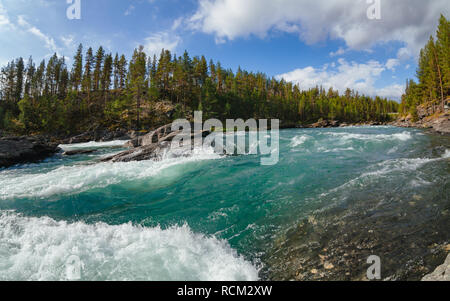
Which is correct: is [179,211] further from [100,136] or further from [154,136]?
[100,136]

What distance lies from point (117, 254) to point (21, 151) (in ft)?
77.2

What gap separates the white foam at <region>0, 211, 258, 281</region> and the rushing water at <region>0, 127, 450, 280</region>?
0.08 ft

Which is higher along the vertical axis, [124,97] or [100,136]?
[124,97]

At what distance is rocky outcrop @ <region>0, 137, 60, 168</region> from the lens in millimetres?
17952

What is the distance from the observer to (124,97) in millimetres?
54531

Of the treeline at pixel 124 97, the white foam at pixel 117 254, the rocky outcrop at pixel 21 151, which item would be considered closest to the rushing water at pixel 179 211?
the white foam at pixel 117 254

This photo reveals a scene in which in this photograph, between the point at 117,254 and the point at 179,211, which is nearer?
the point at 117,254

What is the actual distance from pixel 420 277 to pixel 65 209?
9993 mm

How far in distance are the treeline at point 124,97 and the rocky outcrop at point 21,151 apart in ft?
89.5

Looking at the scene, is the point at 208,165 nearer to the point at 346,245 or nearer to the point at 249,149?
the point at 249,149

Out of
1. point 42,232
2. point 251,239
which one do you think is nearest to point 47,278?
point 42,232

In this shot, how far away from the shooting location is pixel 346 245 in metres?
4.22

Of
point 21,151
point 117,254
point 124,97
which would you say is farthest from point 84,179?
point 124,97
